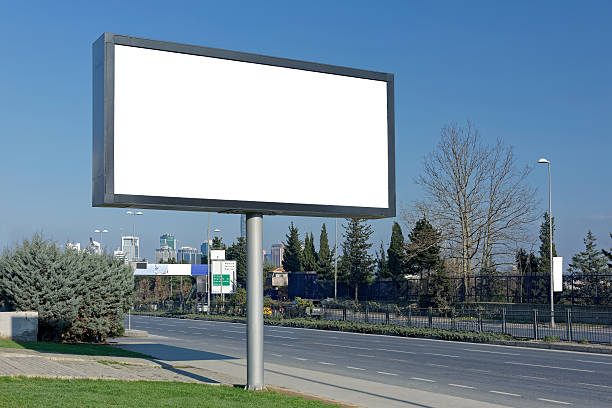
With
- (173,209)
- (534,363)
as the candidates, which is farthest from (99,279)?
(534,363)

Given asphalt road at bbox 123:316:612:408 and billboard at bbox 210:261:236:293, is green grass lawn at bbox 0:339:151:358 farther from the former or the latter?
billboard at bbox 210:261:236:293

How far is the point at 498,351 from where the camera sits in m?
26.8

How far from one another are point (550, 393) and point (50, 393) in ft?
33.5

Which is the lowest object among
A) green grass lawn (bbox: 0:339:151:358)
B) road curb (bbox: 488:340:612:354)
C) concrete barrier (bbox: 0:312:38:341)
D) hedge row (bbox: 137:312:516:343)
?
hedge row (bbox: 137:312:516:343)

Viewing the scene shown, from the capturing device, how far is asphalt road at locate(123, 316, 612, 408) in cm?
1528

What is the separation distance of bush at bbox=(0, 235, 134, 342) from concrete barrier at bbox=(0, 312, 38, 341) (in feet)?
3.00

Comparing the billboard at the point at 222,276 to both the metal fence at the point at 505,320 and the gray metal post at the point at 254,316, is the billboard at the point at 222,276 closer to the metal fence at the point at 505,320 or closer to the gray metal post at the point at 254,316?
the metal fence at the point at 505,320

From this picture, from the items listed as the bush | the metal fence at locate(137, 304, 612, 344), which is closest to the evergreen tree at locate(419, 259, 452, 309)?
the metal fence at locate(137, 304, 612, 344)

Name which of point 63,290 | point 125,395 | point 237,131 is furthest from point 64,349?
point 237,131

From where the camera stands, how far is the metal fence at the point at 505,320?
3111 cm

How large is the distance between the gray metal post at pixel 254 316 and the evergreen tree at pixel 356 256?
6689 cm

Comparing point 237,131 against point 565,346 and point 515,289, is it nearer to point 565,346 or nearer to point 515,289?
point 565,346

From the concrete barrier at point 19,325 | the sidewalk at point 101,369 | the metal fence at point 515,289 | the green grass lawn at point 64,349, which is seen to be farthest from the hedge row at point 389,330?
the concrete barrier at point 19,325

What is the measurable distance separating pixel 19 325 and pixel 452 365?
1415 centimetres
